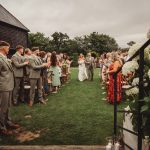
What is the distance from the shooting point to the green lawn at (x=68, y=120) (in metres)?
6.39

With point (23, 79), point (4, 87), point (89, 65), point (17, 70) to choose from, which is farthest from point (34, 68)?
point (89, 65)

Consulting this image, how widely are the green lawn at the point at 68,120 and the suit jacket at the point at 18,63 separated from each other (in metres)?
1.10

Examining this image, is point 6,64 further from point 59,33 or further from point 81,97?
point 59,33

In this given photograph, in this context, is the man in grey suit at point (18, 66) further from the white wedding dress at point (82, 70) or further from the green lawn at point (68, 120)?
the white wedding dress at point (82, 70)

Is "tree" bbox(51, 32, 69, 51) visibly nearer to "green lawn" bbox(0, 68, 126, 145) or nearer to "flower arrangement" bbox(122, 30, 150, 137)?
"green lawn" bbox(0, 68, 126, 145)

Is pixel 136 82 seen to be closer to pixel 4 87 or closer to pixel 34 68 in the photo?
pixel 4 87

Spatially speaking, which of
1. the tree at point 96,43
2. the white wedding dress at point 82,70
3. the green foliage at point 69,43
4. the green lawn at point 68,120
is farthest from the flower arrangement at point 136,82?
the tree at point 96,43

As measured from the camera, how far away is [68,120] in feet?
26.9

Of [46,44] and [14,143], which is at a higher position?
[46,44]

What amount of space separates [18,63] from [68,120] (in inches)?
128

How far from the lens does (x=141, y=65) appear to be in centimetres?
391

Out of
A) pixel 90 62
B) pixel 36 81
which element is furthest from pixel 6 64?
pixel 90 62

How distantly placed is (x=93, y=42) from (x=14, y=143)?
55.1 meters

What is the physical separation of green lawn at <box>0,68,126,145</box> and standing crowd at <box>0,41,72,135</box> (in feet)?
1.57
